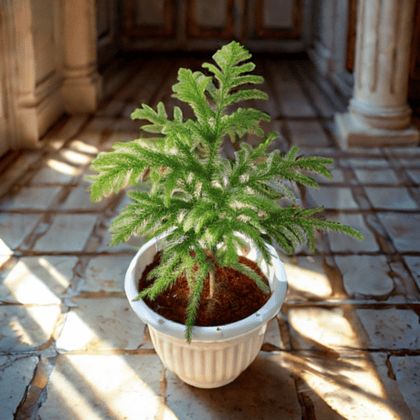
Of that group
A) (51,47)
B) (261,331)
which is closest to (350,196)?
(261,331)

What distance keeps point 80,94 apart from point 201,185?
3.94 m

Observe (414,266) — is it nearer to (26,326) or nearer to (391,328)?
(391,328)

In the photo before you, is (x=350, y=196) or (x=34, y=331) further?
(x=350, y=196)

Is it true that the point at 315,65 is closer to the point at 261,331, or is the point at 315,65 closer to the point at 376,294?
the point at 376,294

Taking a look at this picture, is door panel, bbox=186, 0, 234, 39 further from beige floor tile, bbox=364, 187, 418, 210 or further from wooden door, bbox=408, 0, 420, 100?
beige floor tile, bbox=364, 187, 418, 210

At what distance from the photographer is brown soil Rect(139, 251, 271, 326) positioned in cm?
175

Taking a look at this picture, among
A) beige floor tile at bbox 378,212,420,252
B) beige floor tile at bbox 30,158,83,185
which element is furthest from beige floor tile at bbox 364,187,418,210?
beige floor tile at bbox 30,158,83,185

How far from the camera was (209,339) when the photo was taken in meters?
1.65

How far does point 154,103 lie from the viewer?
555 cm

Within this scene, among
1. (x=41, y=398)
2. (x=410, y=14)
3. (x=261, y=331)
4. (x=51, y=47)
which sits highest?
(x=410, y=14)

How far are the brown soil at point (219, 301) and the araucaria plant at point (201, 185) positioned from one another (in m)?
0.11

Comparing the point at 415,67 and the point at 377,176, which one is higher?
the point at 415,67

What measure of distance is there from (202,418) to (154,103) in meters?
4.17

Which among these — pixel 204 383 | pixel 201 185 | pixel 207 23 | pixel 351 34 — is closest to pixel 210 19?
pixel 207 23
